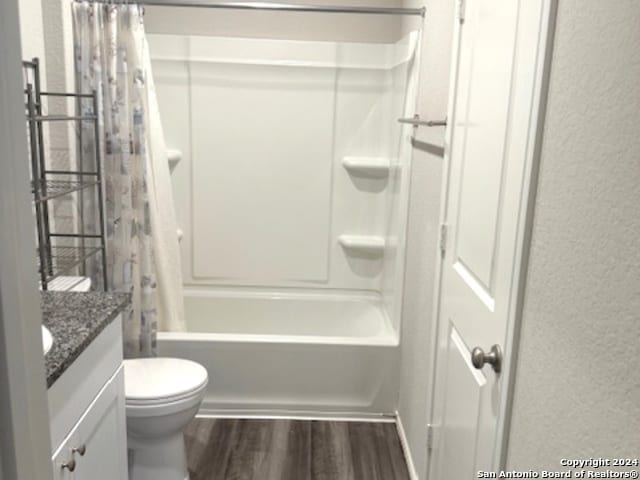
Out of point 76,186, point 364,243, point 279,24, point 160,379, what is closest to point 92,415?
point 160,379

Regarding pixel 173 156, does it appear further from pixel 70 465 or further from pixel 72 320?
pixel 70 465

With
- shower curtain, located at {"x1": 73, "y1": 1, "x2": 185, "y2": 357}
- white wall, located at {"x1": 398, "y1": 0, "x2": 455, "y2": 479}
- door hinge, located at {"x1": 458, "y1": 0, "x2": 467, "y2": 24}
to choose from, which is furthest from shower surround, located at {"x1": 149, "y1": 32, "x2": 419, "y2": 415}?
door hinge, located at {"x1": 458, "y1": 0, "x2": 467, "y2": 24}

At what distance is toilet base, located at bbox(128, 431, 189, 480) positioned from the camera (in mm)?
2164

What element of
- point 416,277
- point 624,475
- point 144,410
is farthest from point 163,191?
point 624,475

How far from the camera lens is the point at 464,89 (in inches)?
67.8

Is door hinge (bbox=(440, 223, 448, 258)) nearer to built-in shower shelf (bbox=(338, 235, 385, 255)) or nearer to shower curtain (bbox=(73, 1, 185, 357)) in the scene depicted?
shower curtain (bbox=(73, 1, 185, 357))

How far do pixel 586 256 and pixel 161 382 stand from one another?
5.63 feet

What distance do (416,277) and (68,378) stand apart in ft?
4.92

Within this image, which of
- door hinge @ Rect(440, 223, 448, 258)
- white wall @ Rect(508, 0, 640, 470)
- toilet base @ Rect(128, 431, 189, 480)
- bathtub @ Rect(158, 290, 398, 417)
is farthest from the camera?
bathtub @ Rect(158, 290, 398, 417)

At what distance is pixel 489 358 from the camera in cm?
132

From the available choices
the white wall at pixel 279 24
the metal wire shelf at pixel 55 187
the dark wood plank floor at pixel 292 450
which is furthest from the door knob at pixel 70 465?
the white wall at pixel 279 24

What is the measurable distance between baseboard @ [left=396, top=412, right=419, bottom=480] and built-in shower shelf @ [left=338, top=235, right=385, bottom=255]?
3.46 feet

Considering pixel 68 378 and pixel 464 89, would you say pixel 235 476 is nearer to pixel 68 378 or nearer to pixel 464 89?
pixel 68 378

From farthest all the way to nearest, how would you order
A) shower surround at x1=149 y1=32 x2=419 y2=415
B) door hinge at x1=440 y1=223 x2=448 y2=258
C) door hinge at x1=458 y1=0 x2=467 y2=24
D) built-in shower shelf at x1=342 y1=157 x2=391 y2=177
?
1. built-in shower shelf at x1=342 y1=157 x2=391 y2=177
2. shower surround at x1=149 y1=32 x2=419 y2=415
3. door hinge at x1=440 y1=223 x2=448 y2=258
4. door hinge at x1=458 y1=0 x2=467 y2=24
